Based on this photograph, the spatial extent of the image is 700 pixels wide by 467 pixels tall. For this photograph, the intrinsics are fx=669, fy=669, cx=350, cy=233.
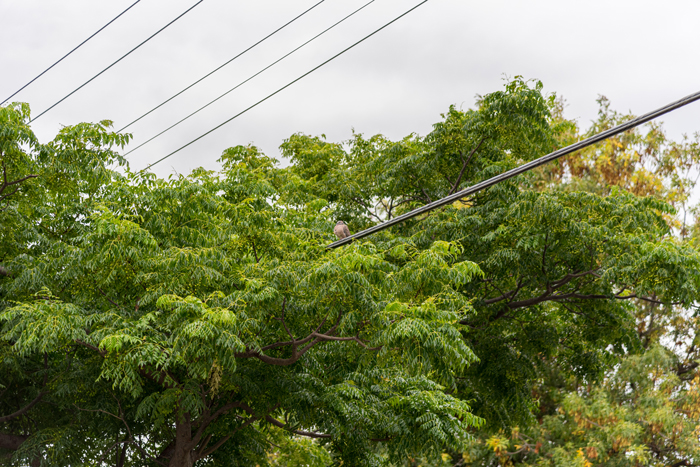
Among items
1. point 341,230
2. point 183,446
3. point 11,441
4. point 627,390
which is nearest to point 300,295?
point 341,230

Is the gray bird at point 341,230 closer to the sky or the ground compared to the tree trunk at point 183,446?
closer to the sky

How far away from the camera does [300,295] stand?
8344 millimetres

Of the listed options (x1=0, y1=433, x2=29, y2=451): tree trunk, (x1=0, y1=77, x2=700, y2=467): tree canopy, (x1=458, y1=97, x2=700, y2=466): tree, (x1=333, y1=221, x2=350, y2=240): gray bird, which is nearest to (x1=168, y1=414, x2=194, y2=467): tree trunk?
(x1=0, y1=77, x2=700, y2=467): tree canopy

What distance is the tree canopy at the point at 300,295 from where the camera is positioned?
7.69 m

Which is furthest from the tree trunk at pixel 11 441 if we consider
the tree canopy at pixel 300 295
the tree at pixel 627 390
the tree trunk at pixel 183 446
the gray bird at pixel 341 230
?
the tree at pixel 627 390

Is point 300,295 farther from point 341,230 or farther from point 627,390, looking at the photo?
point 627,390

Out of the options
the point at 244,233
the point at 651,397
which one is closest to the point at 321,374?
the point at 244,233

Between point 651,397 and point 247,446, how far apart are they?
33.9 ft

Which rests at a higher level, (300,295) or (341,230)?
(341,230)

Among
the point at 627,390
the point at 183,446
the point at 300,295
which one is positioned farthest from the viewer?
→ the point at 627,390

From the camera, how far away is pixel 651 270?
401 inches

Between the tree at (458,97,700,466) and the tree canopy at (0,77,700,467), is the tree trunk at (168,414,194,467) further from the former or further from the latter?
the tree at (458,97,700,466)

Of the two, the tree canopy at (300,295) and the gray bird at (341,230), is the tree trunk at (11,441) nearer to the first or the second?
the tree canopy at (300,295)

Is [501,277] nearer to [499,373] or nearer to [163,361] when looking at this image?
[499,373]
